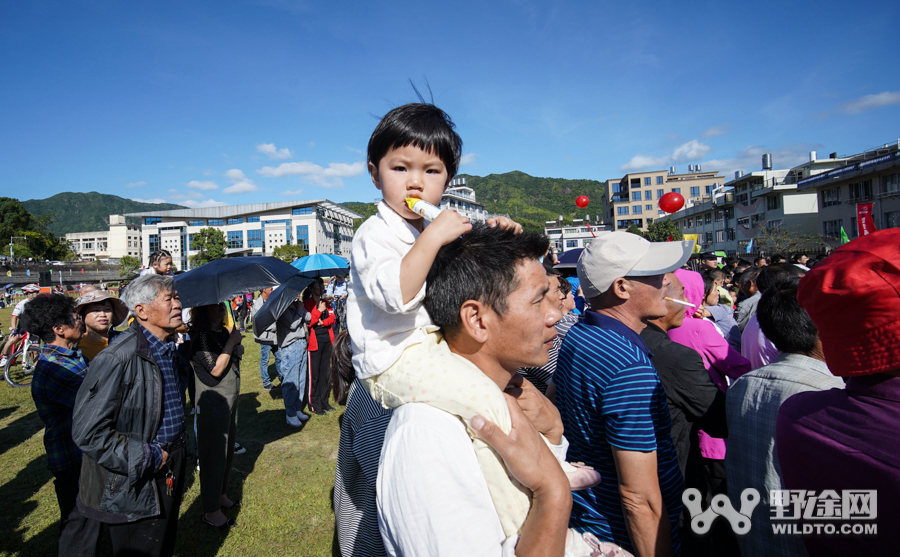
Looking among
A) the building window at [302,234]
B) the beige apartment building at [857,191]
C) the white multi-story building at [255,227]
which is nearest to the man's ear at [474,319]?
the beige apartment building at [857,191]

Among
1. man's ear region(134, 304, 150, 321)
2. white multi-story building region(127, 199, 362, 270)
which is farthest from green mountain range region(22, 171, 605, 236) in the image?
man's ear region(134, 304, 150, 321)

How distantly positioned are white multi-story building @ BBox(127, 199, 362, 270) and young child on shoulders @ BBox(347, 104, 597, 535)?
288 ft

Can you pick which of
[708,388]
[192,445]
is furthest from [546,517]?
Answer: [192,445]

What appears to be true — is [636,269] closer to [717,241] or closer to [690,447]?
[690,447]

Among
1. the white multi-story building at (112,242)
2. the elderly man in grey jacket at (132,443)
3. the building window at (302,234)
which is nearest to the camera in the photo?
the elderly man in grey jacket at (132,443)

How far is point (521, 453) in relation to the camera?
110cm

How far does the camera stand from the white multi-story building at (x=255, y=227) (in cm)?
9112

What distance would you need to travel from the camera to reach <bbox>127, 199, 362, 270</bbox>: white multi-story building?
299 feet

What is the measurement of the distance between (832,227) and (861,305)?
47755 mm

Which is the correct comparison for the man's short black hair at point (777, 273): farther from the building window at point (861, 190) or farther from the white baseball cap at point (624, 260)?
the building window at point (861, 190)

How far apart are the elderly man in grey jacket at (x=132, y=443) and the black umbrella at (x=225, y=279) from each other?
3.32 feet

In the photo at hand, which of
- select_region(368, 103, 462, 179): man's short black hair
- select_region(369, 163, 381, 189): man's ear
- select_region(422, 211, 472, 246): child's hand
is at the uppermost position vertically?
select_region(368, 103, 462, 179): man's short black hair

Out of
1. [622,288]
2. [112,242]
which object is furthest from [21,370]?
[112,242]

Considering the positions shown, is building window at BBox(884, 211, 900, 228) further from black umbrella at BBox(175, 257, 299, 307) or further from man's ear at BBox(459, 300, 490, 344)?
man's ear at BBox(459, 300, 490, 344)
